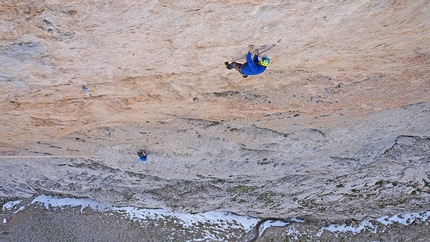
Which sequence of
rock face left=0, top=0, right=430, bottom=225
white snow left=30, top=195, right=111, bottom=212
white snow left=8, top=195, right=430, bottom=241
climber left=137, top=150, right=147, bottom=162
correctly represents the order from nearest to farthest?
rock face left=0, top=0, right=430, bottom=225 < climber left=137, top=150, right=147, bottom=162 < white snow left=8, top=195, right=430, bottom=241 < white snow left=30, top=195, right=111, bottom=212

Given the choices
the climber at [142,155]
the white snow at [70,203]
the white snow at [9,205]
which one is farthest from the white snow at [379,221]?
the white snow at [9,205]

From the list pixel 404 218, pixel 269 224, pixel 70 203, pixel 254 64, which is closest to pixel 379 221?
pixel 404 218

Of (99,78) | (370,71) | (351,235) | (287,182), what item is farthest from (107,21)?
(351,235)

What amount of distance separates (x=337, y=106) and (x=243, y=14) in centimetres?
330

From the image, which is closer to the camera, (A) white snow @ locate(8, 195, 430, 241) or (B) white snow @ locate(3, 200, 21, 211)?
(A) white snow @ locate(8, 195, 430, 241)

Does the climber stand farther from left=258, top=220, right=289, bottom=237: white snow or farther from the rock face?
left=258, top=220, right=289, bottom=237: white snow

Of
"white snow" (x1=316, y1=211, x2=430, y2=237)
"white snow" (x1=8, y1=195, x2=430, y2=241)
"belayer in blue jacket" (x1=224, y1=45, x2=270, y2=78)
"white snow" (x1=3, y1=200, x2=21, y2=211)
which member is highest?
"belayer in blue jacket" (x1=224, y1=45, x2=270, y2=78)

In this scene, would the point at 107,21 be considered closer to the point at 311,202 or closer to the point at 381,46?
the point at 381,46

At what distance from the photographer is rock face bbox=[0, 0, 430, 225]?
4.00m

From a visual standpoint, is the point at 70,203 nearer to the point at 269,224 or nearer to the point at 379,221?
the point at 269,224

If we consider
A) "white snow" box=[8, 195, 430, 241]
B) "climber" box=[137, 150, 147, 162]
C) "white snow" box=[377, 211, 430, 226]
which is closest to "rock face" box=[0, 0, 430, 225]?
"climber" box=[137, 150, 147, 162]

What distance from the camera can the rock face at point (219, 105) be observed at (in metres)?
4.00

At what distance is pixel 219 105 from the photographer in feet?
20.4

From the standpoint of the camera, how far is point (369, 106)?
6.36m
